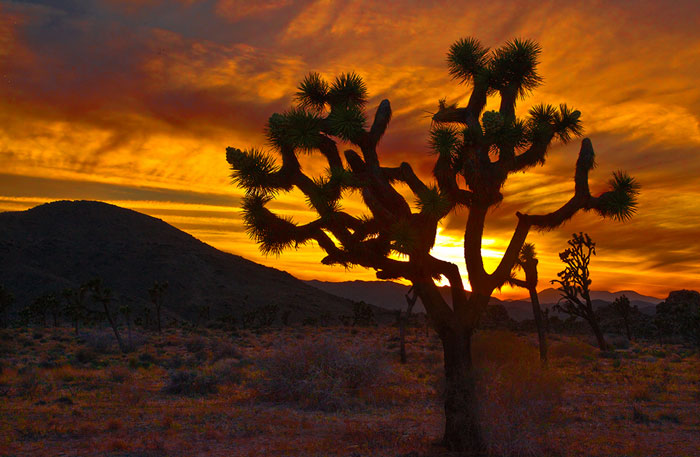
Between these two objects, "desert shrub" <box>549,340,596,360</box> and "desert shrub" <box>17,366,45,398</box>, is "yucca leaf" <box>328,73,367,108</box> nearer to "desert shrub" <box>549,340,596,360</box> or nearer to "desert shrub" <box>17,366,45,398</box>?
"desert shrub" <box>17,366,45,398</box>

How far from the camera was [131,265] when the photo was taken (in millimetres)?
105750

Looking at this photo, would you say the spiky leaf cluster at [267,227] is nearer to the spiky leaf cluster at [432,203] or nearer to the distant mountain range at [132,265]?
the spiky leaf cluster at [432,203]

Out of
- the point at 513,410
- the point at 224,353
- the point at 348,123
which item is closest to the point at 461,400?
the point at 513,410

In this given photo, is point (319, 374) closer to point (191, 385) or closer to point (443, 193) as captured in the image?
point (191, 385)

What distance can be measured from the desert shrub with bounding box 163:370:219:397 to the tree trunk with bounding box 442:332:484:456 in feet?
35.0

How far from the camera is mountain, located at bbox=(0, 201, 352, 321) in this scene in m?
94.3

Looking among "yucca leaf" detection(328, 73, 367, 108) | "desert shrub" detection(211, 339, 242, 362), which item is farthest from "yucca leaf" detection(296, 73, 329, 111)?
"desert shrub" detection(211, 339, 242, 362)

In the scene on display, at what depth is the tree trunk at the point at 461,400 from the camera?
30.5ft

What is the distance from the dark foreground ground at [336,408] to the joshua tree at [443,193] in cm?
141

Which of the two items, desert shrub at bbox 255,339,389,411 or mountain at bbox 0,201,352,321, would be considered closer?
desert shrub at bbox 255,339,389,411

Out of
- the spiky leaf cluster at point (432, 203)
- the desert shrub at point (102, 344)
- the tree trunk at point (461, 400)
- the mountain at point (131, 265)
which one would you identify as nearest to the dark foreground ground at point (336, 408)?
the tree trunk at point (461, 400)

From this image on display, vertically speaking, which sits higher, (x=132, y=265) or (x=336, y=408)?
(x=132, y=265)

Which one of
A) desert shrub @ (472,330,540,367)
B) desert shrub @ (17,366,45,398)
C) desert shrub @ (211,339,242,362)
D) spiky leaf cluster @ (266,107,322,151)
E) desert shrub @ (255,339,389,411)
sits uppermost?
spiky leaf cluster @ (266,107,322,151)

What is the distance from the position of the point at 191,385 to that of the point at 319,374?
4815 mm
